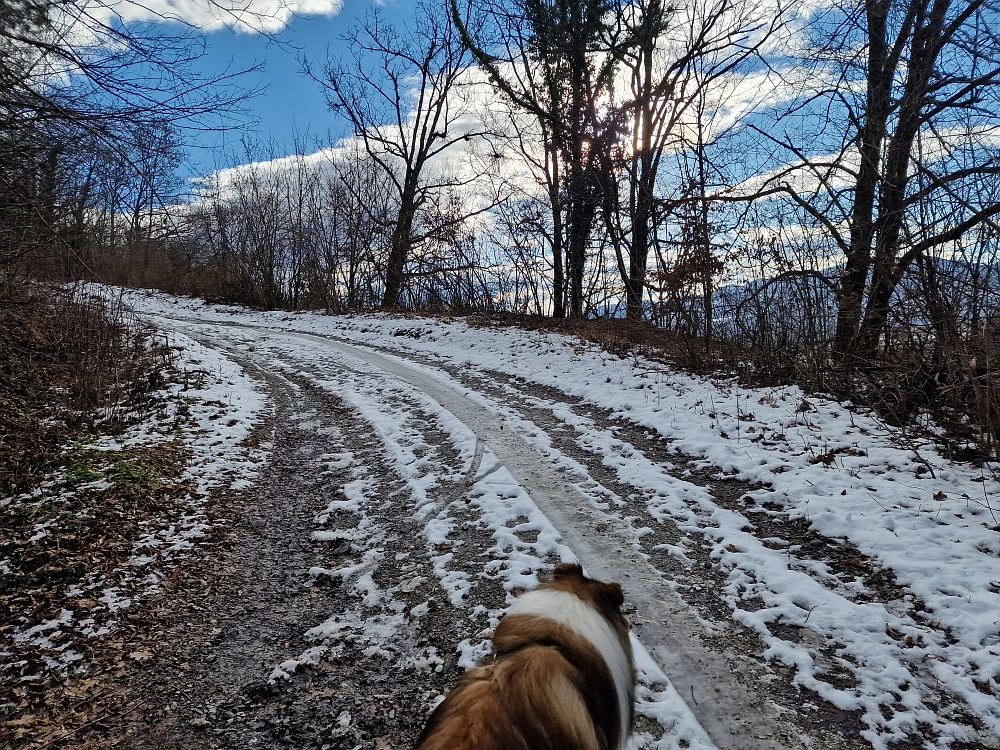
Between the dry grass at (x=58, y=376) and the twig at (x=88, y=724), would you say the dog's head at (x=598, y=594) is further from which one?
the dry grass at (x=58, y=376)

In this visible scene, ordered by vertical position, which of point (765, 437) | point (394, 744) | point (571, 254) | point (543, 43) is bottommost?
point (394, 744)

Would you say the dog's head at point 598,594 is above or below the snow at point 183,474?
above

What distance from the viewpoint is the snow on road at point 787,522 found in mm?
2898

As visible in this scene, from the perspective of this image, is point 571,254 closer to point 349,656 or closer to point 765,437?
point 765,437

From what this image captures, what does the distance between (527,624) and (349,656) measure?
6.25 ft

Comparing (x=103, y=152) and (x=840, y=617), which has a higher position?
(x=103, y=152)

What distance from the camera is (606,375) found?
1035cm

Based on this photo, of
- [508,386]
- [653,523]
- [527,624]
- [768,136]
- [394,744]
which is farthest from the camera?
[508,386]

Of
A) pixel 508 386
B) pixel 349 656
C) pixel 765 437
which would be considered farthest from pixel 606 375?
pixel 349 656

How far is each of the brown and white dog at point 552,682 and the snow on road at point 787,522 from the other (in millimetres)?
902

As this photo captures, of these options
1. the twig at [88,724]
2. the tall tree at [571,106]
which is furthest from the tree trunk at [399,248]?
the twig at [88,724]

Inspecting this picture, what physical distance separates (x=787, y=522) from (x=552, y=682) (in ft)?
12.7

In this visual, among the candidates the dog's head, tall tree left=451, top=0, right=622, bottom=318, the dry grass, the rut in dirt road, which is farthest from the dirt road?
tall tree left=451, top=0, right=622, bottom=318

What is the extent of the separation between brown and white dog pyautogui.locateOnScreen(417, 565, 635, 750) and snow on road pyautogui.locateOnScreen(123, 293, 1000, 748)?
0.90 metres
